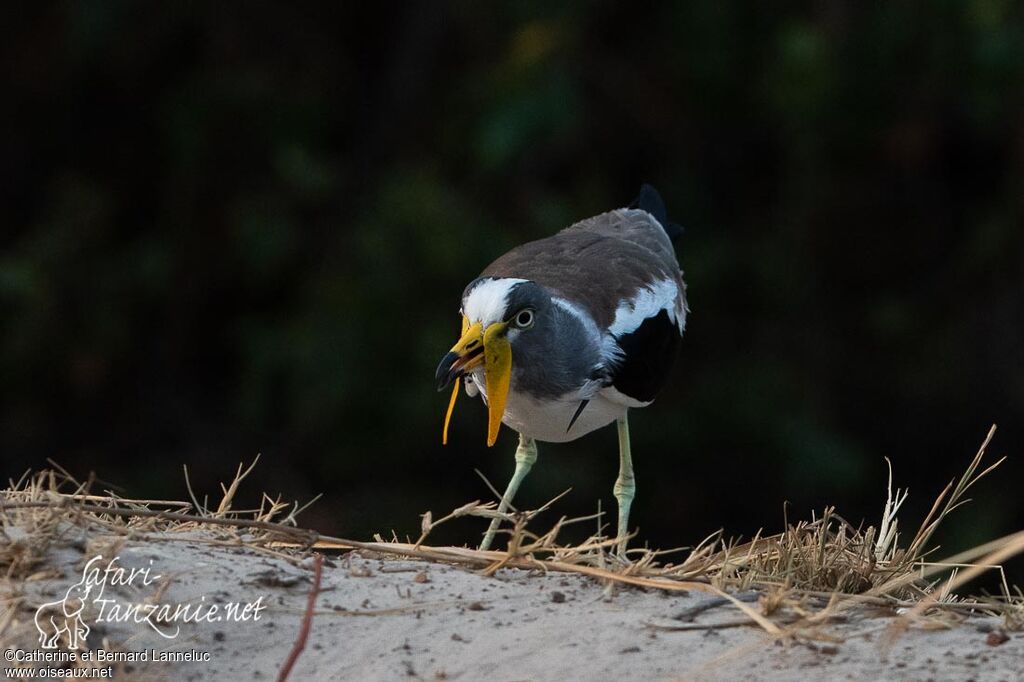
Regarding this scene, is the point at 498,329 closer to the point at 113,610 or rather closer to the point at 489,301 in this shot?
the point at 489,301

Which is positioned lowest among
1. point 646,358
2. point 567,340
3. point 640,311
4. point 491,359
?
point 491,359

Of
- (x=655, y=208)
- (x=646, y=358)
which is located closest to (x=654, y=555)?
(x=646, y=358)

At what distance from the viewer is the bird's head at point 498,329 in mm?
5062

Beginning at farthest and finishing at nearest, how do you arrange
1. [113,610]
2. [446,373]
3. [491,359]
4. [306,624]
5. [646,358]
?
[646,358] < [491,359] < [446,373] < [113,610] < [306,624]

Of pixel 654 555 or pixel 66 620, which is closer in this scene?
pixel 66 620

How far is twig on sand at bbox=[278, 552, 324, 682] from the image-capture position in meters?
3.42

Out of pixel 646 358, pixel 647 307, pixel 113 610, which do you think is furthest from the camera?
pixel 647 307

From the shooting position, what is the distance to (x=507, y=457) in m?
11.1

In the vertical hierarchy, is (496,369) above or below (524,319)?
below

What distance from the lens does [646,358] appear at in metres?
5.74

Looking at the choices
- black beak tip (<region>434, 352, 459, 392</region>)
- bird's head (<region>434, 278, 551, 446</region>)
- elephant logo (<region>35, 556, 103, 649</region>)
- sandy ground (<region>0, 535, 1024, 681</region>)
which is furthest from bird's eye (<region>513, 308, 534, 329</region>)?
elephant logo (<region>35, 556, 103, 649</region>)

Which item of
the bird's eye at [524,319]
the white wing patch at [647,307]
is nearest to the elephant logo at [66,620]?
the bird's eye at [524,319]

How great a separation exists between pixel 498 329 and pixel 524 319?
123 mm

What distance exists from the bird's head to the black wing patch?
0.44m
